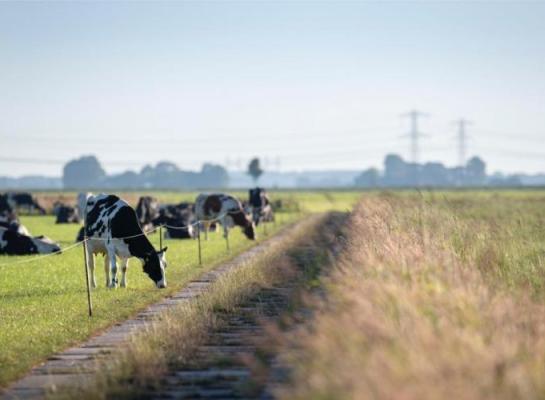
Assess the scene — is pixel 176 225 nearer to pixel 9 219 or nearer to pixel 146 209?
pixel 9 219

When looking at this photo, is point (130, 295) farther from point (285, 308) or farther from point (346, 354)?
point (346, 354)

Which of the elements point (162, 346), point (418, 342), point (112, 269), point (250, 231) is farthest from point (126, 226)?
point (250, 231)

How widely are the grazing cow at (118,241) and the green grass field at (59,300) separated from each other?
0.46 meters

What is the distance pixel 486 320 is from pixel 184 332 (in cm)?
594

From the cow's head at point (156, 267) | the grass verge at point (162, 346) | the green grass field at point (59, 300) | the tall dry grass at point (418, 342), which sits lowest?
the green grass field at point (59, 300)

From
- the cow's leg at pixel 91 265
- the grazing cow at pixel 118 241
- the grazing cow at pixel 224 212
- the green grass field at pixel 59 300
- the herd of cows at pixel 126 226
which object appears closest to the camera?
the green grass field at pixel 59 300

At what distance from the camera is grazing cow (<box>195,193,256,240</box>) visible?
45406mm

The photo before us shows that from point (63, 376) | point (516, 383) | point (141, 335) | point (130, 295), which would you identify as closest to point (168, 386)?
point (63, 376)

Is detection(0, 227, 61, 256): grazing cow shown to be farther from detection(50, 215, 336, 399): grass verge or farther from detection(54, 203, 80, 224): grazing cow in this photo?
detection(54, 203, 80, 224): grazing cow

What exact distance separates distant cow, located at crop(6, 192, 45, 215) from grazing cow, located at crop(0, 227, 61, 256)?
153 feet

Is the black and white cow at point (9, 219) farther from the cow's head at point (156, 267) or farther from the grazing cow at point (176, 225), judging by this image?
the cow's head at point (156, 267)

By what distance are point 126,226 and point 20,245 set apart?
12835 mm

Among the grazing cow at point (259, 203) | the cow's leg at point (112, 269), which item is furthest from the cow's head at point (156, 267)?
the grazing cow at point (259, 203)

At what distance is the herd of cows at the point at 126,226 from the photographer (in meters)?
24.0
